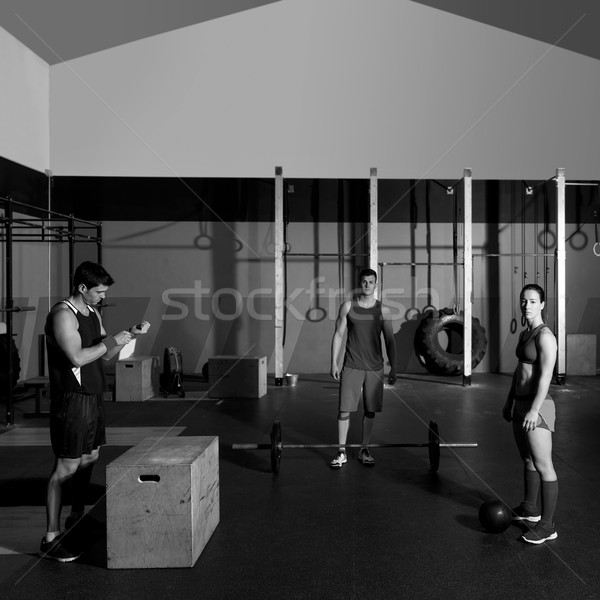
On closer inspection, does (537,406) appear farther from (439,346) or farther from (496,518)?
(439,346)

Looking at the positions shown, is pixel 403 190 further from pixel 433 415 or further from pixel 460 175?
pixel 433 415

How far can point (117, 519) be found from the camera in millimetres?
1956

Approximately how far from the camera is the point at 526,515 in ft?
7.79

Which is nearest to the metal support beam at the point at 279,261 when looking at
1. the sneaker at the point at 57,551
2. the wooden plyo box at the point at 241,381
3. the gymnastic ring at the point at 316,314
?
the wooden plyo box at the point at 241,381

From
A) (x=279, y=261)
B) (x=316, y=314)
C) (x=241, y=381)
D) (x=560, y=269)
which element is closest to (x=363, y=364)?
(x=241, y=381)

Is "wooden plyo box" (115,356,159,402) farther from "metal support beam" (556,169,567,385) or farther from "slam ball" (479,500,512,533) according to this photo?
"metal support beam" (556,169,567,385)

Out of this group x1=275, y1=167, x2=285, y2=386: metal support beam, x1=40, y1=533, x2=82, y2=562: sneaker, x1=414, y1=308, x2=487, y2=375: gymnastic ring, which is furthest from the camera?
x1=414, y1=308, x2=487, y2=375: gymnastic ring

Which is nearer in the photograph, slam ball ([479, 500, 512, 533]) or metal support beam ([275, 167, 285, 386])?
slam ball ([479, 500, 512, 533])

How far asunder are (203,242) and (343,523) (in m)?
5.60

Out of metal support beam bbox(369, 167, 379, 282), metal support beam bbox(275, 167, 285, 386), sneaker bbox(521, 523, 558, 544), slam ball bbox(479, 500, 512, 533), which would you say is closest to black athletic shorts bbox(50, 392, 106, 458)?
slam ball bbox(479, 500, 512, 533)

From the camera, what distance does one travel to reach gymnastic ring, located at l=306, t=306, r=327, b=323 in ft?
24.6

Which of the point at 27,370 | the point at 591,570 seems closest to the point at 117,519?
the point at 591,570

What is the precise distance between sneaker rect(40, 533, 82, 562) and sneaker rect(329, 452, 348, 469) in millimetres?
1593

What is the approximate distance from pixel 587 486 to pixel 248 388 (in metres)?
3.52
